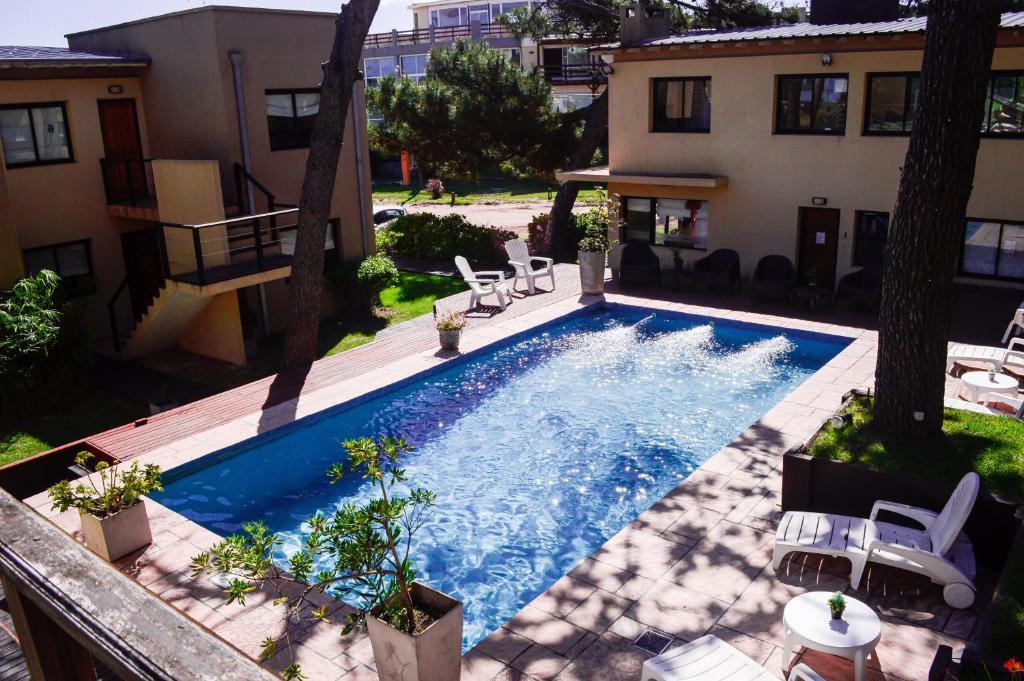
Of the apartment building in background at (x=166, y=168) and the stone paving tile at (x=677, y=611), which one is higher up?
the apartment building in background at (x=166, y=168)

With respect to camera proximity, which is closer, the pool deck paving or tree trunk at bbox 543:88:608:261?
the pool deck paving

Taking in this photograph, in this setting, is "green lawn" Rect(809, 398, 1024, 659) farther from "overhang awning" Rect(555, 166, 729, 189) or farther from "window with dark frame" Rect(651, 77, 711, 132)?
"window with dark frame" Rect(651, 77, 711, 132)

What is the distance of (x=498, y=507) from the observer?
1034cm

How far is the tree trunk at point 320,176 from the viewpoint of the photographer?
47.8 ft

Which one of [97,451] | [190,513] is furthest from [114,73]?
[190,513]

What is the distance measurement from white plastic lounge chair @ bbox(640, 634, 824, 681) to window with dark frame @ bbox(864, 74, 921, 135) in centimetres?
1432

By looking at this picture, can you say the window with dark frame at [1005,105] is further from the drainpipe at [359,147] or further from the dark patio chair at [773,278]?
the drainpipe at [359,147]

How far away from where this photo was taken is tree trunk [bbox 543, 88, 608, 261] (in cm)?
2462

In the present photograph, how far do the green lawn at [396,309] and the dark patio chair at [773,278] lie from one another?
285 inches

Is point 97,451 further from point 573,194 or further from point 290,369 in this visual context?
point 573,194

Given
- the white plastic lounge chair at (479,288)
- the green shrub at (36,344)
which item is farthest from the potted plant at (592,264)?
the green shrub at (36,344)

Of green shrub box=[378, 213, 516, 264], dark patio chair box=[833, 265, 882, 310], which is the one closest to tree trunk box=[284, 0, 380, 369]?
green shrub box=[378, 213, 516, 264]

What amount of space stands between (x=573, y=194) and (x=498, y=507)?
1570cm

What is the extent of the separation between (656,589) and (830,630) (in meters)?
1.82
